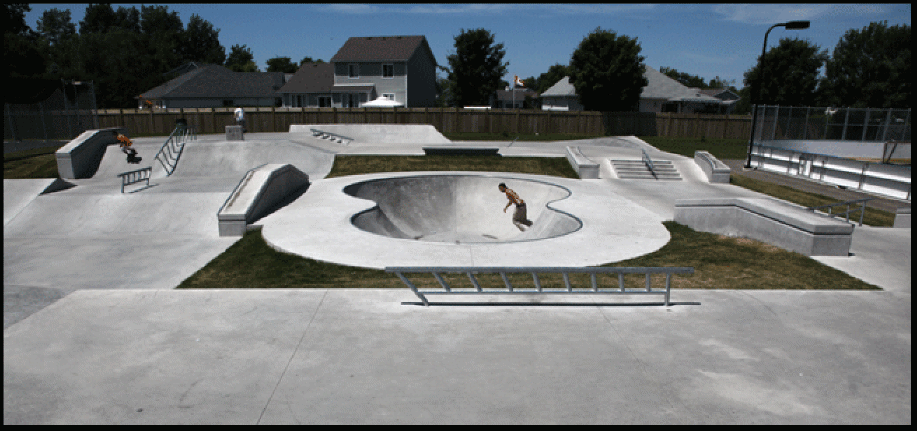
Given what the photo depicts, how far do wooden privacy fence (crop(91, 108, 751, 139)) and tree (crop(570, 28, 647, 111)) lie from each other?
3170mm

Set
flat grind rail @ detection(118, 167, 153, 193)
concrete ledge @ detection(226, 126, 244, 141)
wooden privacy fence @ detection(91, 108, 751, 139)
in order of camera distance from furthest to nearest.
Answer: wooden privacy fence @ detection(91, 108, 751, 139)
concrete ledge @ detection(226, 126, 244, 141)
flat grind rail @ detection(118, 167, 153, 193)

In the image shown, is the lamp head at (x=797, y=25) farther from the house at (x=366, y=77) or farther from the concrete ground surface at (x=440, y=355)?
the house at (x=366, y=77)

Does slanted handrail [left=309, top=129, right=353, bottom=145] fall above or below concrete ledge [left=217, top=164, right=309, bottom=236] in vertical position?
above

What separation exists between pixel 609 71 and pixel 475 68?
20.1 meters

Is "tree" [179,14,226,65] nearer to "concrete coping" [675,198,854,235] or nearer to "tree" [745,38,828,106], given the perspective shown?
"tree" [745,38,828,106]

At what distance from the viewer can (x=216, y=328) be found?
273 inches

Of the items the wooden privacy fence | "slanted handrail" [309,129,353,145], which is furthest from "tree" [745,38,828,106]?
"slanted handrail" [309,129,353,145]

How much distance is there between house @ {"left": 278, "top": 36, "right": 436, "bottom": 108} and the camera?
49125 millimetres

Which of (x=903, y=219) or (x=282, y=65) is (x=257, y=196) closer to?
(x=903, y=219)

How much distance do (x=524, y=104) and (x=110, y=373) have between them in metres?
92.7

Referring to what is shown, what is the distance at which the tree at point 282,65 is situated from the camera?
113 metres

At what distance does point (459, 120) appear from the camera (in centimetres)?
3962

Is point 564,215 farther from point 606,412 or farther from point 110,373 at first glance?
point 110,373

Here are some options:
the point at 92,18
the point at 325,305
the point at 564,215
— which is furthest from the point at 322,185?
the point at 92,18
